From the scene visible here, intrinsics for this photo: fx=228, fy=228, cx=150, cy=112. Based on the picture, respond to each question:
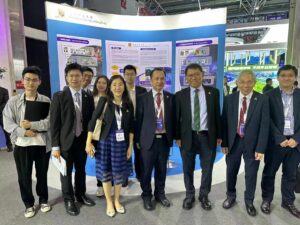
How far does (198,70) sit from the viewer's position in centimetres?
235

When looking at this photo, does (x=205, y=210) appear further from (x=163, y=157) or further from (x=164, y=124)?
(x=164, y=124)

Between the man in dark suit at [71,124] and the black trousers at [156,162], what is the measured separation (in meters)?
0.69

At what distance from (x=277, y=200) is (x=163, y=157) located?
1.47 meters

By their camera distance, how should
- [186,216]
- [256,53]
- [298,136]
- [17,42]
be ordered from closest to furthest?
[298,136]
[186,216]
[17,42]
[256,53]

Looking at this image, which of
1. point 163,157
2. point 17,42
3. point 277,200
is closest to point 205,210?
point 163,157

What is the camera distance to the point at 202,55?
14.2 feet

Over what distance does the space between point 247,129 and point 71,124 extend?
1752 mm

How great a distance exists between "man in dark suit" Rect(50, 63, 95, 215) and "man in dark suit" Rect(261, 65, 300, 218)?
1.92 metres

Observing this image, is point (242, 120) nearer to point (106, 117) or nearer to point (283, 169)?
point (283, 169)

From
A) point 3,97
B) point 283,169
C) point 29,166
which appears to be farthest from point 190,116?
point 3,97

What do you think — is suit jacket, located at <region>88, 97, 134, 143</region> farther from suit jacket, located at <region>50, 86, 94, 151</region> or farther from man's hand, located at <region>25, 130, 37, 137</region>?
man's hand, located at <region>25, 130, 37, 137</region>

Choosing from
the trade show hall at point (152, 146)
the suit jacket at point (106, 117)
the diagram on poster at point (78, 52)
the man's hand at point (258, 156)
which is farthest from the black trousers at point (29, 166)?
the man's hand at point (258, 156)

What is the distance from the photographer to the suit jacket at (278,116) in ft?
Answer: 7.34

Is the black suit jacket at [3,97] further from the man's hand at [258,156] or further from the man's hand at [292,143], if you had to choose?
the man's hand at [292,143]
